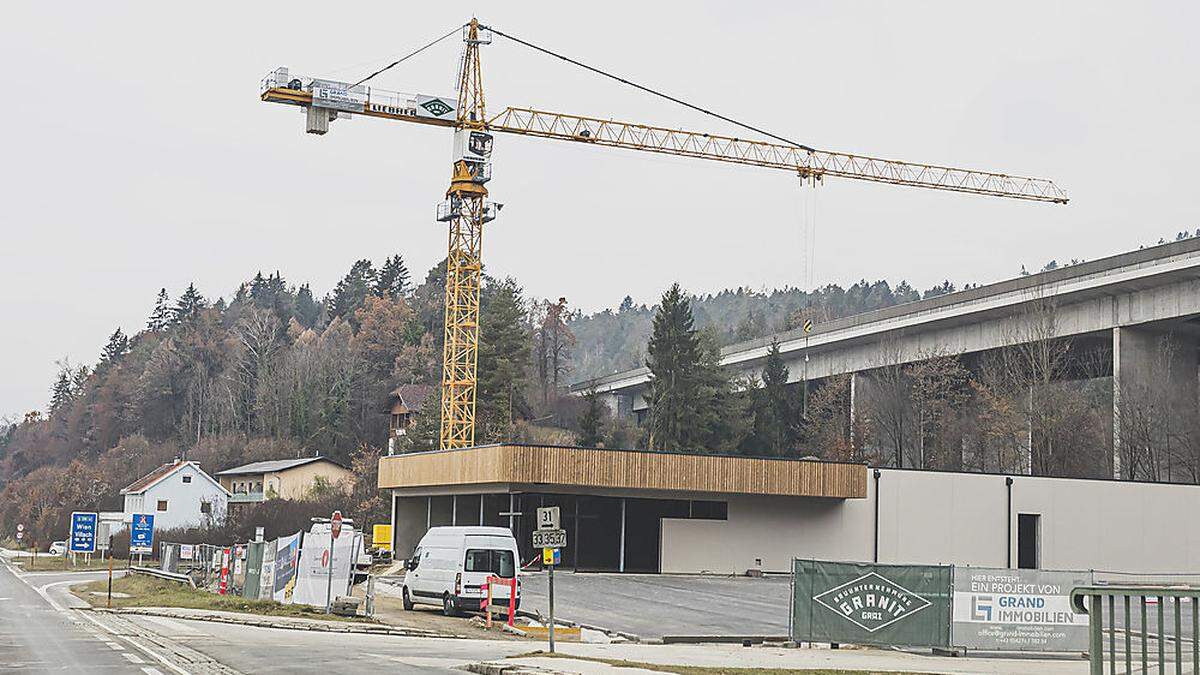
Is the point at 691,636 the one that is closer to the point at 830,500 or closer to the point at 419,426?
the point at 830,500

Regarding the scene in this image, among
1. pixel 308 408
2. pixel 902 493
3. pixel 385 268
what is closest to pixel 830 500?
pixel 902 493

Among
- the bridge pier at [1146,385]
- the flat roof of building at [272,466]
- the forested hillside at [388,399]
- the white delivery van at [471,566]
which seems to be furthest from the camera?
the flat roof of building at [272,466]

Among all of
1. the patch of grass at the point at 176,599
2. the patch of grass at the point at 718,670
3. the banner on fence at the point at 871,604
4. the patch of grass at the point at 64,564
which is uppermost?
the banner on fence at the point at 871,604

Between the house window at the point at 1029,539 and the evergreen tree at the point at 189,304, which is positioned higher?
the evergreen tree at the point at 189,304

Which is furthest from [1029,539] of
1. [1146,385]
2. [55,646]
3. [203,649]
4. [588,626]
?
[55,646]

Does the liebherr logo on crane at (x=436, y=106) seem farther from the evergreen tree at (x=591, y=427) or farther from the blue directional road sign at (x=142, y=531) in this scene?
the blue directional road sign at (x=142, y=531)

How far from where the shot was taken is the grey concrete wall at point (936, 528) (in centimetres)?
5028

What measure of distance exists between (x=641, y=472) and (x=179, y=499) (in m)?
66.8

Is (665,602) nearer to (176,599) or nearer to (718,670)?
(176,599)

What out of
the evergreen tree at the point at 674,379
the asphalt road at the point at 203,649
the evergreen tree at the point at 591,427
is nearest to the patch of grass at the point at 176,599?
the asphalt road at the point at 203,649

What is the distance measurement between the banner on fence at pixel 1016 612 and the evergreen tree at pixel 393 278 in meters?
148

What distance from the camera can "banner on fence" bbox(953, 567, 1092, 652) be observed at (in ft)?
83.4

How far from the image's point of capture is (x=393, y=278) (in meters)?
173

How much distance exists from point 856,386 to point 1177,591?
85.0m
